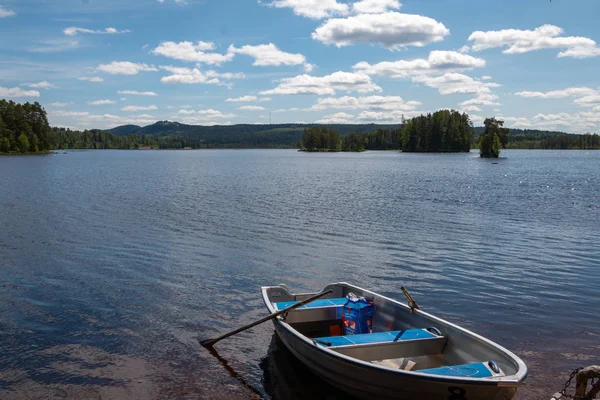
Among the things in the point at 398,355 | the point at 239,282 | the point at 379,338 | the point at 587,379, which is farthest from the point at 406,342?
the point at 239,282

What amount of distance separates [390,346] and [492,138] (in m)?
140

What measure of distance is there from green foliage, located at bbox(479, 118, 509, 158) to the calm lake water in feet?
346

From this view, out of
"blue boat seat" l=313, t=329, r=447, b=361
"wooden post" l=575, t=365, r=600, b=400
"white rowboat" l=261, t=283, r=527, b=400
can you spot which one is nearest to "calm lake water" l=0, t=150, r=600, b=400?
"white rowboat" l=261, t=283, r=527, b=400

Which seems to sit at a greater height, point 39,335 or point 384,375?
point 384,375

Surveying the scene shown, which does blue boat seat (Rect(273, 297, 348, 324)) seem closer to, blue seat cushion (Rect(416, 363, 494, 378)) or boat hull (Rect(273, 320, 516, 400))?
boat hull (Rect(273, 320, 516, 400))

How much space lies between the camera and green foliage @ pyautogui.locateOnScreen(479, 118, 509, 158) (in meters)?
133

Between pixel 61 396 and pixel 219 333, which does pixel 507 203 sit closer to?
pixel 219 333

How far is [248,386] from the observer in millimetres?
9844

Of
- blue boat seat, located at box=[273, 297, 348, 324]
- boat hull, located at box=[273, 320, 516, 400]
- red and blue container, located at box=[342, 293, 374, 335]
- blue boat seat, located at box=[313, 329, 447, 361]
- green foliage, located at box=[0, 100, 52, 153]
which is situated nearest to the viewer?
boat hull, located at box=[273, 320, 516, 400]

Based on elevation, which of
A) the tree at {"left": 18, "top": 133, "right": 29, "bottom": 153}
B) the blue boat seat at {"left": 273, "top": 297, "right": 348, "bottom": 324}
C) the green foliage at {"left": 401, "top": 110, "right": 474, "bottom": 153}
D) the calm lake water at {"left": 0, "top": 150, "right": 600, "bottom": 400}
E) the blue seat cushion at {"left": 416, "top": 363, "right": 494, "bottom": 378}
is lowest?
the calm lake water at {"left": 0, "top": 150, "right": 600, "bottom": 400}

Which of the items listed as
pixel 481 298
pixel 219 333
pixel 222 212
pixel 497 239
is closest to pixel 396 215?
pixel 497 239

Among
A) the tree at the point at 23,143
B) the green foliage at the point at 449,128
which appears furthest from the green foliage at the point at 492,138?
the tree at the point at 23,143

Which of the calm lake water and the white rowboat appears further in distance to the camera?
the calm lake water

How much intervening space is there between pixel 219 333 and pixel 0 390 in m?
4.69
